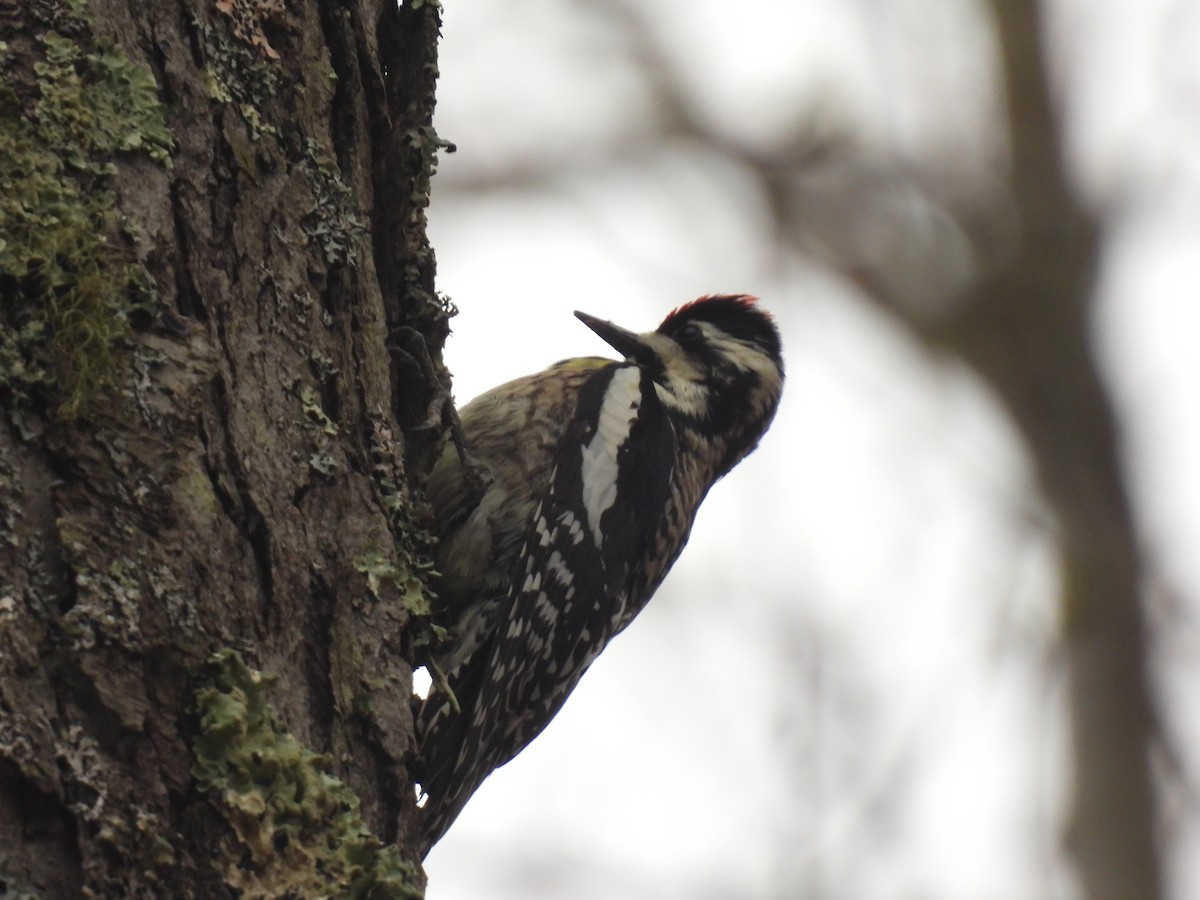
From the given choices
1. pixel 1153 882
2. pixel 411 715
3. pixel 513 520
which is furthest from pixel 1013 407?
pixel 411 715

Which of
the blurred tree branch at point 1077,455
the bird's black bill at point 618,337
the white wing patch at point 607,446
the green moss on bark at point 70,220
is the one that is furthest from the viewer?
the blurred tree branch at point 1077,455

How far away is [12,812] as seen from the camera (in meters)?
1.54

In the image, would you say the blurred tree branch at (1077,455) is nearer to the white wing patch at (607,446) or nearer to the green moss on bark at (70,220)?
the white wing patch at (607,446)

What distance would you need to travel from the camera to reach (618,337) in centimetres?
A: 429

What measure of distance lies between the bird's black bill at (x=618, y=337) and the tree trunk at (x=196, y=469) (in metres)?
1.67

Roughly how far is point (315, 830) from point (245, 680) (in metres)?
0.22

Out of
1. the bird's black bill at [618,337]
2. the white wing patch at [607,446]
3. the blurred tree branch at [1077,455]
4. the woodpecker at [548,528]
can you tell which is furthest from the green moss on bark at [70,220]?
the blurred tree branch at [1077,455]

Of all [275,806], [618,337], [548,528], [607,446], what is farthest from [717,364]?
[275,806]

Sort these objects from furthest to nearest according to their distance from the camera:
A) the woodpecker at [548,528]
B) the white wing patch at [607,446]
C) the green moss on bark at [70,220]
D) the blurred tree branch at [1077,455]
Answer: the blurred tree branch at [1077,455] → the white wing patch at [607,446] → the woodpecker at [548,528] → the green moss on bark at [70,220]

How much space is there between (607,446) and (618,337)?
22.7 inches

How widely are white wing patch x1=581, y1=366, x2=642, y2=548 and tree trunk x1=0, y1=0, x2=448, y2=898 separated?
1242 mm

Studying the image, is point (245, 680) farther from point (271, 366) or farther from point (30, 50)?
point (30, 50)

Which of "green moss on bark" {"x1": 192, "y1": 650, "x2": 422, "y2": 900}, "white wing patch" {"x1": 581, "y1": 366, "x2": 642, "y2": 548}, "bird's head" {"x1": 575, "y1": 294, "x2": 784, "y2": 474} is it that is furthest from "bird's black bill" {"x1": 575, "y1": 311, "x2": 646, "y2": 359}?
"green moss on bark" {"x1": 192, "y1": 650, "x2": 422, "y2": 900}

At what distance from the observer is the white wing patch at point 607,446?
12.3 feet
